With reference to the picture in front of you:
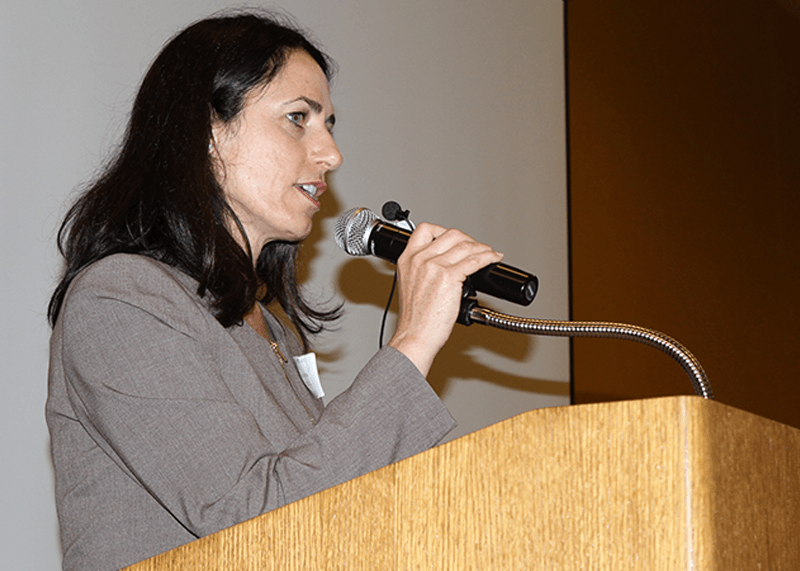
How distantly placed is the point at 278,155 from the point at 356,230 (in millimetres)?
211

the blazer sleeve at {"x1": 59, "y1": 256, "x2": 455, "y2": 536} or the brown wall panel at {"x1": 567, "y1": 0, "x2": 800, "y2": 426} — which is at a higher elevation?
the brown wall panel at {"x1": 567, "y1": 0, "x2": 800, "y2": 426}

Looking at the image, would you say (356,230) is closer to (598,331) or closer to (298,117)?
(298,117)

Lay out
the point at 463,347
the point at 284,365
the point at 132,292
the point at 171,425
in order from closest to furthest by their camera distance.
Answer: the point at 171,425 < the point at 132,292 < the point at 284,365 < the point at 463,347

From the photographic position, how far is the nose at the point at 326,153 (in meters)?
1.56

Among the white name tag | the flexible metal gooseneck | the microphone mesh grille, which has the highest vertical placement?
the microphone mesh grille

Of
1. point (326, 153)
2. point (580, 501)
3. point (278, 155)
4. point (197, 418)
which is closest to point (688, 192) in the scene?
point (326, 153)

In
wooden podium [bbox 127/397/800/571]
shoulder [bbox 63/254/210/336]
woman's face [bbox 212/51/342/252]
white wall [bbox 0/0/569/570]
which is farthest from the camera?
white wall [bbox 0/0/569/570]

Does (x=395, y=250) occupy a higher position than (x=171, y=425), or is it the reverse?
(x=395, y=250)

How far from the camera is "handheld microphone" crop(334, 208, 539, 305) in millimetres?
1162

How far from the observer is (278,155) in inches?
58.6

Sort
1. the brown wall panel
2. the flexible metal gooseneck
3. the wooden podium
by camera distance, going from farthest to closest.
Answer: the brown wall panel → the flexible metal gooseneck → the wooden podium

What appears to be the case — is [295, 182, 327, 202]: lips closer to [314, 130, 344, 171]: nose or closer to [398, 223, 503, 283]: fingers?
[314, 130, 344, 171]: nose

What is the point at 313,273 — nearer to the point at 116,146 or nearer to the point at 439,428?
the point at 116,146

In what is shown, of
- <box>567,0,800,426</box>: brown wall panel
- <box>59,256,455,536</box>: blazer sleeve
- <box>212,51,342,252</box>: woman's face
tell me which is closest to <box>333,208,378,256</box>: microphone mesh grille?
<box>212,51,342,252</box>: woman's face
